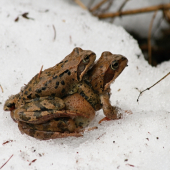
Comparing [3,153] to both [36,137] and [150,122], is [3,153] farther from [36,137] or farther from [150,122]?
[150,122]

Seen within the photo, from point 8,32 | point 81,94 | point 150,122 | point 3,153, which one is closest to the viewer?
point 3,153

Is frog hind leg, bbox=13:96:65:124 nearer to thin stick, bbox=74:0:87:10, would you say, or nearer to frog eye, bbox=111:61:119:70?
frog eye, bbox=111:61:119:70

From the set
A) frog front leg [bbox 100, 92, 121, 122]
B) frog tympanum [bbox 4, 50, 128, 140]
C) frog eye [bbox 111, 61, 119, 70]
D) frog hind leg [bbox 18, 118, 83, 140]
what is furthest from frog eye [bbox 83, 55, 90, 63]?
frog hind leg [bbox 18, 118, 83, 140]

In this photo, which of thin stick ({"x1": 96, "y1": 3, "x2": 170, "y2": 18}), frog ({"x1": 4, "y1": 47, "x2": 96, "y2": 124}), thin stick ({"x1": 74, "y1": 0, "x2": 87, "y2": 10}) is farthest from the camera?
thin stick ({"x1": 74, "y1": 0, "x2": 87, "y2": 10})

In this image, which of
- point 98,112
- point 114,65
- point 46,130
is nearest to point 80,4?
point 114,65

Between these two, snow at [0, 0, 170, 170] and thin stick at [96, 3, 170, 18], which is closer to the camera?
snow at [0, 0, 170, 170]

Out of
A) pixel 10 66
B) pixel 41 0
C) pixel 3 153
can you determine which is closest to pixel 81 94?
pixel 3 153
